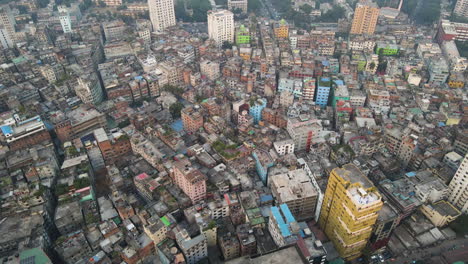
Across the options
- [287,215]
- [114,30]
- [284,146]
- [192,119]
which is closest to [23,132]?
[192,119]

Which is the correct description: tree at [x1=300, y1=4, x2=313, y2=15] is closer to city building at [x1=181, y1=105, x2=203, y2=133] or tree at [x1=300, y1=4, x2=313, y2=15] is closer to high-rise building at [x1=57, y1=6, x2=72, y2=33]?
city building at [x1=181, y1=105, x2=203, y2=133]

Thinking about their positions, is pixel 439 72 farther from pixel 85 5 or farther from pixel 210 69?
pixel 85 5

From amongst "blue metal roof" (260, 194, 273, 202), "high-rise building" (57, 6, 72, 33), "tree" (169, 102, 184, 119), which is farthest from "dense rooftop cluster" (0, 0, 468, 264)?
"high-rise building" (57, 6, 72, 33)

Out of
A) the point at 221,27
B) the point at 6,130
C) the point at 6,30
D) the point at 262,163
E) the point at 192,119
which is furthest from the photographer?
the point at 221,27

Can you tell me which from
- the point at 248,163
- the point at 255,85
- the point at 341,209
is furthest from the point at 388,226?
the point at 255,85

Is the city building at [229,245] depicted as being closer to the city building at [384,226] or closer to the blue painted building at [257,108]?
the city building at [384,226]

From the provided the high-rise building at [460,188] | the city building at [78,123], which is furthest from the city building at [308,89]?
the city building at [78,123]

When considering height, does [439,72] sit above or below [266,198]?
above
